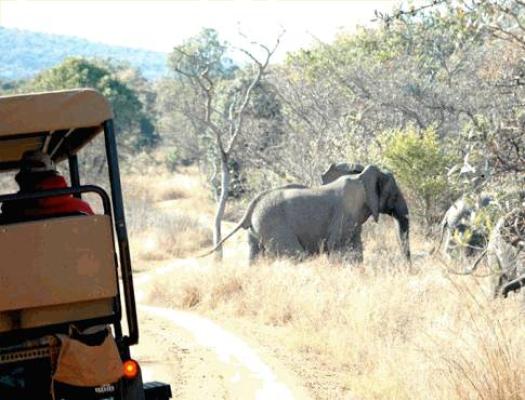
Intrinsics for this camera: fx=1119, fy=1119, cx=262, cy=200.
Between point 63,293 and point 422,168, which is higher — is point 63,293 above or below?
above

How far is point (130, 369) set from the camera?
17.6ft


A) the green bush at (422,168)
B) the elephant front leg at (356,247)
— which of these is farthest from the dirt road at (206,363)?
the green bush at (422,168)

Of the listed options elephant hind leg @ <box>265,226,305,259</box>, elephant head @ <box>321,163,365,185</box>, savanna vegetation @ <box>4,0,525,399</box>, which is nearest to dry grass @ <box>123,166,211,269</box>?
savanna vegetation @ <box>4,0,525,399</box>

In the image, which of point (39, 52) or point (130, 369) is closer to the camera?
point (130, 369)

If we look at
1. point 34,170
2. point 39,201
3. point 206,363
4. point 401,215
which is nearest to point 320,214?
point 401,215

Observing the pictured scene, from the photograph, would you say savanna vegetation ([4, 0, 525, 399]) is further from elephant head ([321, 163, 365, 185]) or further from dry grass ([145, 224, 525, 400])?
elephant head ([321, 163, 365, 185])

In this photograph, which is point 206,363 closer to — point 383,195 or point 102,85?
point 383,195

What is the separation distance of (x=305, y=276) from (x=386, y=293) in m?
1.98

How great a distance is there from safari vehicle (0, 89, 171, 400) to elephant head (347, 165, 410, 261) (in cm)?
1203

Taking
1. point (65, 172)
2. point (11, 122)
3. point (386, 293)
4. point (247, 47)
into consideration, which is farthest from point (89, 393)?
point (65, 172)

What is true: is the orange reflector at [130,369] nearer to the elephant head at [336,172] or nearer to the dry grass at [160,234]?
the elephant head at [336,172]

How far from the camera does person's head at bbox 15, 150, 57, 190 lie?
5.97 m

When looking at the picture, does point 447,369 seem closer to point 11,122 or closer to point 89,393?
point 89,393

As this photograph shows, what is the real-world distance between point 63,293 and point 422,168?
14.0 m
